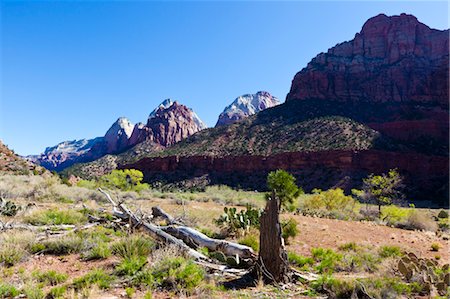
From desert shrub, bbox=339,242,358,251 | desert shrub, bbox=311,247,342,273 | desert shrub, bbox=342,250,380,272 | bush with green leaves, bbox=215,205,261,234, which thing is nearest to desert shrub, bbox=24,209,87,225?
bush with green leaves, bbox=215,205,261,234

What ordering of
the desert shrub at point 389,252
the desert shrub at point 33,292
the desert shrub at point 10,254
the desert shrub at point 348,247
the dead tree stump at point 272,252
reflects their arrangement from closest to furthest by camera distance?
the desert shrub at point 33,292 → the dead tree stump at point 272,252 → the desert shrub at point 10,254 → the desert shrub at point 389,252 → the desert shrub at point 348,247

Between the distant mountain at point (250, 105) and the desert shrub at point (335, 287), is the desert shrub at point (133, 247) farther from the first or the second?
the distant mountain at point (250, 105)

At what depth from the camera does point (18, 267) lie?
649 cm

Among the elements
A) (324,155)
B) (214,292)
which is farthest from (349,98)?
(214,292)

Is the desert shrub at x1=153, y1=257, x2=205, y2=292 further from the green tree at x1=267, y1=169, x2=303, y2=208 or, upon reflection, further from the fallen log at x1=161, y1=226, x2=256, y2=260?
the green tree at x1=267, y1=169, x2=303, y2=208

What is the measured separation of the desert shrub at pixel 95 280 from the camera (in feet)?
17.9

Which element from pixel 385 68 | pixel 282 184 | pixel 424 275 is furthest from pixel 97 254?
pixel 385 68

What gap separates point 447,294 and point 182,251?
228 inches

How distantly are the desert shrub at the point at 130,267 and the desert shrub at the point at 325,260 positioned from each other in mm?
4415

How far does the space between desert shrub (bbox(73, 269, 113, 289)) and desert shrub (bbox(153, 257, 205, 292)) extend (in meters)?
0.91

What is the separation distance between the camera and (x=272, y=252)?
252 inches

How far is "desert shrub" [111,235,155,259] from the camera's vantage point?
7.09 metres

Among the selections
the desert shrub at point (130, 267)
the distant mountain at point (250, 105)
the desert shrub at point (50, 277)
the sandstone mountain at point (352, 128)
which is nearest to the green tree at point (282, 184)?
the desert shrub at point (130, 267)

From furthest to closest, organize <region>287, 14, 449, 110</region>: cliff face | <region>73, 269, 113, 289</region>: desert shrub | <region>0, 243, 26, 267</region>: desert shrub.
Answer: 1. <region>287, 14, 449, 110</region>: cliff face
2. <region>0, 243, 26, 267</region>: desert shrub
3. <region>73, 269, 113, 289</region>: desert shrub
